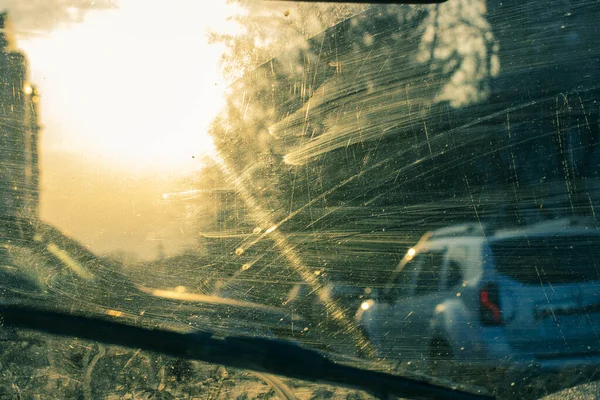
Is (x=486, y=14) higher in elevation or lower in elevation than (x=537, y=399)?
higher

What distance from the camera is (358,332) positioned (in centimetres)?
206

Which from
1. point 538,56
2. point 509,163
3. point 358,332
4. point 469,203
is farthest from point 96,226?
point 538,56

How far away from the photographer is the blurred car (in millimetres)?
2043

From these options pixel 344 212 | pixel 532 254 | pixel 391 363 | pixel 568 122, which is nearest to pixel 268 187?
pixel 344 212

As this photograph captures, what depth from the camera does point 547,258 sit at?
6.79ft

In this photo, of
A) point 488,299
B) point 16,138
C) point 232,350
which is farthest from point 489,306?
point 16,138

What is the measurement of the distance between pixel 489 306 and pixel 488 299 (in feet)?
0.10

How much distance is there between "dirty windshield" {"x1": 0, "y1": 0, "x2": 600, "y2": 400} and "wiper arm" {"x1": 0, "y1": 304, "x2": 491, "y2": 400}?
15mm

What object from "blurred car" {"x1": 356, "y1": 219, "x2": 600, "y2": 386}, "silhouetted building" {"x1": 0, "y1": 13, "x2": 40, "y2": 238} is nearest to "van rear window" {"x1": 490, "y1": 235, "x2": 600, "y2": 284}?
"blurred car" {"x1": 356, "y1": 219, "x2": 600, "y2": 386}

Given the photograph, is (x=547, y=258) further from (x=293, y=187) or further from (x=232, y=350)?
(x=232, y=350)

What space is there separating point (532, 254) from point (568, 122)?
0.58 metres

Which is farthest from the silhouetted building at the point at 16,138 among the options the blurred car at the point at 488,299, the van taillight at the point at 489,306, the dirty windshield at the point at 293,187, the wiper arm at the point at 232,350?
the van taillight at the point at 489,306

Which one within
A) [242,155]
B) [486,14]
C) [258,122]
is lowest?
[242,155]

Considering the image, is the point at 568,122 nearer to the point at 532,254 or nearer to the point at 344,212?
the point at 532,254
